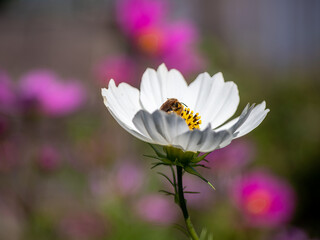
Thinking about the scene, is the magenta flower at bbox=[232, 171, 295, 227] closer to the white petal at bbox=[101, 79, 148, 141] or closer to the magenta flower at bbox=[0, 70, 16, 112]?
the magenta flower at bbox=[0, 70, 16, 112]

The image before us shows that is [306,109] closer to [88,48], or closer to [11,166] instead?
[88,48]

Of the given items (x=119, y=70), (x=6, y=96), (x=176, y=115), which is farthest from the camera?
(x=119, y=70)

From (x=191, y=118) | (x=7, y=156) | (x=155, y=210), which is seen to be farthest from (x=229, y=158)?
(x=191, y=118)

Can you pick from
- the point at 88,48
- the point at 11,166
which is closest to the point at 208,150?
the point at 11,166

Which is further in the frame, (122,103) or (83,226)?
(83,226)

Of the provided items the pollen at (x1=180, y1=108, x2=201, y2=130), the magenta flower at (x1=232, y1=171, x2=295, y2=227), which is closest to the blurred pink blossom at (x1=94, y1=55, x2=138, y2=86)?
the magenta flower at (x1=232, y1=171, x2=295, y2=227)

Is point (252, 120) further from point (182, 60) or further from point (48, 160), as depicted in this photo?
point (182, 60)

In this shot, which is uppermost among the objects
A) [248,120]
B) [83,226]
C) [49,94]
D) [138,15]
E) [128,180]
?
[138,15]
